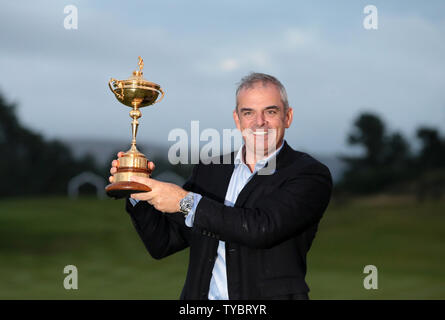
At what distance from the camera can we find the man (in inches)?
123

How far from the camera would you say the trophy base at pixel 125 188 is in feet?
10.6

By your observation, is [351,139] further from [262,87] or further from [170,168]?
[262,87]

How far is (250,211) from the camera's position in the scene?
10.3 feet

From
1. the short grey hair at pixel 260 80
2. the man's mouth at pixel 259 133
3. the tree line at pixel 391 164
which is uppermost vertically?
the tree line at pixel 391 164

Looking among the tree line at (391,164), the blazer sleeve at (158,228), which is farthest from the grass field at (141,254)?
the blazer sleeve at (158,228)

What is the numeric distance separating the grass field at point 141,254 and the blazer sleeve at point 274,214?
1346 cm

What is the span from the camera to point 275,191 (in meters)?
3.37

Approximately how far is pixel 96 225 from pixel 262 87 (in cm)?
3163

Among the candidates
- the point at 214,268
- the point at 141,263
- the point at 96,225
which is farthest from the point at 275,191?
the point at 96,225

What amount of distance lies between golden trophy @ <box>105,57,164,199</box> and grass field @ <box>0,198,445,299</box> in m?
13.5

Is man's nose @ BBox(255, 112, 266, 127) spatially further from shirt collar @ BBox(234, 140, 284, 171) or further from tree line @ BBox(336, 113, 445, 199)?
tree line @ BBox(336, 113, 445, 199)

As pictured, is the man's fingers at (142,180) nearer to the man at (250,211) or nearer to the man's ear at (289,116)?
the man at (250,211)

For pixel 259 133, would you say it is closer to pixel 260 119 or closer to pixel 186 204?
pixel 260 119

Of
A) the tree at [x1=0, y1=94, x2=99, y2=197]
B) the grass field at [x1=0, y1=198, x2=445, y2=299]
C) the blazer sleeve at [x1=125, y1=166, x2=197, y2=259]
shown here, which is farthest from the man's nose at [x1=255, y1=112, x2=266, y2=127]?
the tree at [x1=0, y1=94, x2=99, y2=197]
